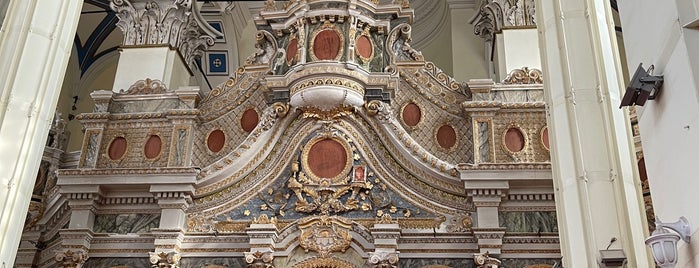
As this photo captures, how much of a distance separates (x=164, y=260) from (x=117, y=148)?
6.75 feet

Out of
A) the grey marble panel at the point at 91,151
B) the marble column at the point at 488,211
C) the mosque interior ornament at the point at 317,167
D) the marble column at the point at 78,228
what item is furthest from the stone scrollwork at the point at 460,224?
the grey marble panel at the point at 91,151

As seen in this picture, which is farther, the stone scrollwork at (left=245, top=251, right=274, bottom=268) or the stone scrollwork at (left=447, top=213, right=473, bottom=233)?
the stone scrollwork at (left=447, top=213, right=473, bottom=233)

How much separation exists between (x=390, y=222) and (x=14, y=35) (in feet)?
16.6

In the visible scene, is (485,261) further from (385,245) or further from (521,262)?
(385,245)

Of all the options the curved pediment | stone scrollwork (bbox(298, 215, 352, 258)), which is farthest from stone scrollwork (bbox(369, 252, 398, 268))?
the curved pediment

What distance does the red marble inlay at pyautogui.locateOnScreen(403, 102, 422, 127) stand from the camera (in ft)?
36.7

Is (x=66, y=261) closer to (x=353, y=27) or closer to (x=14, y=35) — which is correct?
(x=14, y=35)

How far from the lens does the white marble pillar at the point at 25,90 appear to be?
704 centimetres

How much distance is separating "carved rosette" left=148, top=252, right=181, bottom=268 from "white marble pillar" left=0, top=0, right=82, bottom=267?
3.22m

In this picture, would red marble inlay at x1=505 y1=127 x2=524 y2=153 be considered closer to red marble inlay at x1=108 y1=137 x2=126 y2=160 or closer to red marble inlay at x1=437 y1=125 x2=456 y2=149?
red marble inlay at x1=437 y1=125 x2=456 y2=149

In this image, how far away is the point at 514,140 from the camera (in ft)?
35.0

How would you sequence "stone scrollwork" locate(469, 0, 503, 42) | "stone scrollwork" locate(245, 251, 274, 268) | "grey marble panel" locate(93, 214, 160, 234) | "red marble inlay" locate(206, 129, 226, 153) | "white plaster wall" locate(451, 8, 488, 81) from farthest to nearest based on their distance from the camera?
"white plaster wall" locate(451, 8, 488, 81) → "stone scrollwork" locate(469, 0, 503, 42) → "red marble inlay" locate(206, 129, 226, 153) → "grey marble panel" locate(93, 214, 160, 234) → "stone scrollwork" locate(245, 251, 274, 268)

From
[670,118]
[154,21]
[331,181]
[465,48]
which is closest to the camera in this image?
[670,118]

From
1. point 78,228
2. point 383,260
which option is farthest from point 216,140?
point 383,260
